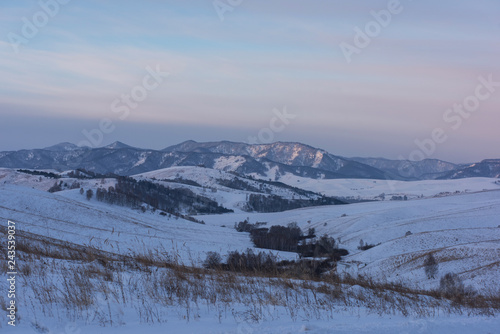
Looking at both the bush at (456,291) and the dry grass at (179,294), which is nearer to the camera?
the dry grass at (179,294)

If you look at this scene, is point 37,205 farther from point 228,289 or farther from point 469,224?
point 469,224

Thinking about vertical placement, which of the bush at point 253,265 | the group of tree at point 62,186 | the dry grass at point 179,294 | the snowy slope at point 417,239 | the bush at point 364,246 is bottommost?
the bush at point 364,246

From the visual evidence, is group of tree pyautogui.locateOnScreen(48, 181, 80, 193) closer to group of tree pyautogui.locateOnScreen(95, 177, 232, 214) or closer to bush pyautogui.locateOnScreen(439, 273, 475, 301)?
group of tree pyautogui.locateOnScreen(95, 177, 232, 214)

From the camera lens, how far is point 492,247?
138ft

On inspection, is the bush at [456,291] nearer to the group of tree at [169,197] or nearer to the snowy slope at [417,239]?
the snowy slope at [417,239]

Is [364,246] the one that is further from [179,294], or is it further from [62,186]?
[62,186]

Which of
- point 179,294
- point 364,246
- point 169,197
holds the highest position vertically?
point 179,294

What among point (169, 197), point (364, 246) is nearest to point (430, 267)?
point (364, 246)

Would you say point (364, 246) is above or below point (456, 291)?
below

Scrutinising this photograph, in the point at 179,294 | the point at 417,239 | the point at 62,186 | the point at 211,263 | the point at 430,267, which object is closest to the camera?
the point at 179,294

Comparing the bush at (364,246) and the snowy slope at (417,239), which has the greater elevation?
the snowy slope at (417,239)

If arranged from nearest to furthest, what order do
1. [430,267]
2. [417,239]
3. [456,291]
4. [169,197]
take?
[456,291], [430,267], [417,239], [169,197]

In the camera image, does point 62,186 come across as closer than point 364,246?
No

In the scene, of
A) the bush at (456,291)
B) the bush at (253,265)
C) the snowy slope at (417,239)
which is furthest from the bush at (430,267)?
the bush at (253,265)
